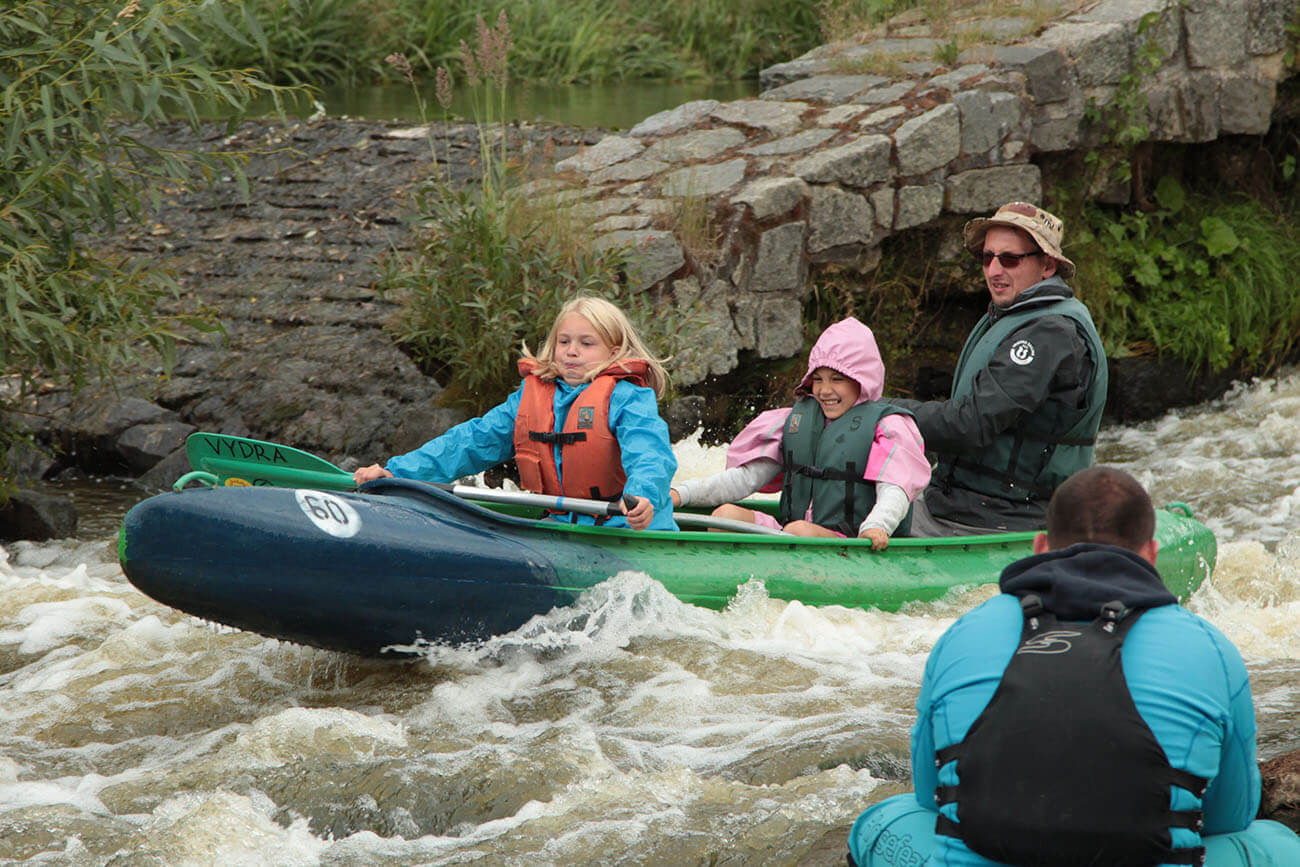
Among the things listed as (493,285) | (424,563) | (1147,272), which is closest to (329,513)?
(424,563)

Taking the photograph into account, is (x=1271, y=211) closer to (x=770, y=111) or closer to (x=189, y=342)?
(x=770, y=111)

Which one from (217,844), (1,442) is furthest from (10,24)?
(217,844)

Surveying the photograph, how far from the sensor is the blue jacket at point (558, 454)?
4.36 m

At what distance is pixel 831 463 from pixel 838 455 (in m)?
0.04

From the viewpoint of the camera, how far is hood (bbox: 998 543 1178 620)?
2.16 metres

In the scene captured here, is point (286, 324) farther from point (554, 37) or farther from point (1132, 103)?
point (554, 37)

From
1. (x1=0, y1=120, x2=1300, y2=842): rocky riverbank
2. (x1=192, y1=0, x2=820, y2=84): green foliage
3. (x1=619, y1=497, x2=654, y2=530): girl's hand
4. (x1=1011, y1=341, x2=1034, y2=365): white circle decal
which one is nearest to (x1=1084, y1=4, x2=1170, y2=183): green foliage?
(x1=0, y1=120, x2=1300, y2=842): rocky riverbank

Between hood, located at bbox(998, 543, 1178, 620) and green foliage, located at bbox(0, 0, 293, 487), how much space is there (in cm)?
350

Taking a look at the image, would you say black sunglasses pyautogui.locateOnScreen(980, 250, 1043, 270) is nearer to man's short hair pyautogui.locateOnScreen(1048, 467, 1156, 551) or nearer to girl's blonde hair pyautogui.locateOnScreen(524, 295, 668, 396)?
girl's blonde hair pyautogui.locateOnScreen(524, 295, 668, 396)

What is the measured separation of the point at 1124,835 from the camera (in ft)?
6.91

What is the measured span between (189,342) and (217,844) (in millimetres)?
4951

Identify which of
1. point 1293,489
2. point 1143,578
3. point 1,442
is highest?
point 1143,578

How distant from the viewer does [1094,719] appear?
2096mm

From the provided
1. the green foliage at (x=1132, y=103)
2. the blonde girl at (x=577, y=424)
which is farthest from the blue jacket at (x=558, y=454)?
the green foliage at (x=1132, y=103)
